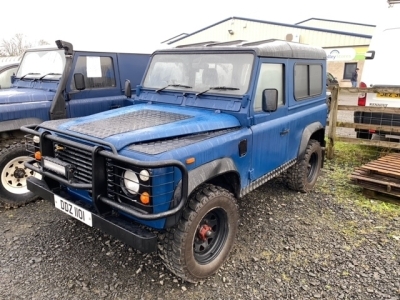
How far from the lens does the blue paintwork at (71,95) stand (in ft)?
14.2

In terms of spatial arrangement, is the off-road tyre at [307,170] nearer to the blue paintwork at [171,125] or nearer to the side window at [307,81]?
the side window at [307,81]

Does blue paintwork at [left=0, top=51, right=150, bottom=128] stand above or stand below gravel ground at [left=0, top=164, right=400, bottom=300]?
above

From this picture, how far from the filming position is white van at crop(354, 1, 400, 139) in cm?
584

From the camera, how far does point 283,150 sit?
13.0 feet

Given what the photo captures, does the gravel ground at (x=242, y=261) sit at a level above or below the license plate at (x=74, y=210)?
below

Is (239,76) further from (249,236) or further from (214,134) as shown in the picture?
(249,236)

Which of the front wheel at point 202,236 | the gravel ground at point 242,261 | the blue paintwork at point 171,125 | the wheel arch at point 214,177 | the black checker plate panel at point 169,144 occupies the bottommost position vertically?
the gravel ground at point 242,261

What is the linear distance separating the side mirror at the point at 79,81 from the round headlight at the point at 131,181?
281cm

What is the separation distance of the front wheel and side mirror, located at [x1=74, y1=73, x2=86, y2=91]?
9.72 feet

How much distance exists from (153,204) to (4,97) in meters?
3.18

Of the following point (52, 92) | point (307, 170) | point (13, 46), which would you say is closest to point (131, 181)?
point (52, 92)

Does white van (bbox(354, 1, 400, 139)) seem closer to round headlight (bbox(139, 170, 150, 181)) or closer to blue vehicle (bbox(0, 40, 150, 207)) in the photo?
blue vehicle (bbox(0, 40, 150, 207))

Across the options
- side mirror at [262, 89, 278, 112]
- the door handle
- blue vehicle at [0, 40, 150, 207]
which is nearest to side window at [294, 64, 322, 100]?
the door handle

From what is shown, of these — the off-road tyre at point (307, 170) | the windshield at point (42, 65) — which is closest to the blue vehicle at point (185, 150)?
the off-road tyre at point (307, 170)
